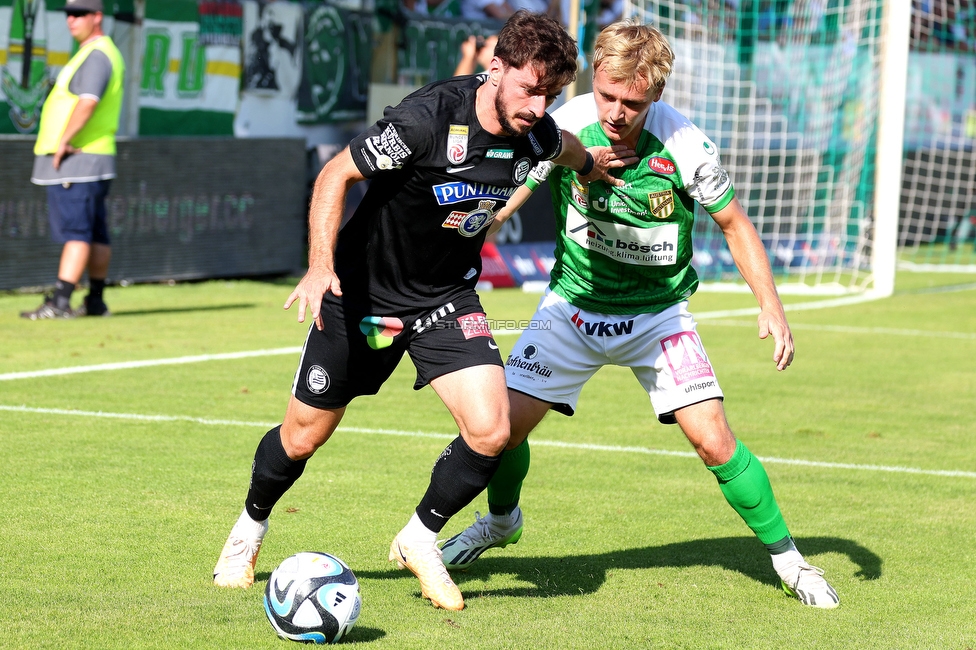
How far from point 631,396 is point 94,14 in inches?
233

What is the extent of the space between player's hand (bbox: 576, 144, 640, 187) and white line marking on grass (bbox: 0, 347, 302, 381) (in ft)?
16.3

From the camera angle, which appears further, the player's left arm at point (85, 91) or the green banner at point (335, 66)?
the green banner at point (335, 66)

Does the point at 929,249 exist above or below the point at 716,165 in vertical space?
below

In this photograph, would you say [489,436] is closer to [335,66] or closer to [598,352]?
[598,352]

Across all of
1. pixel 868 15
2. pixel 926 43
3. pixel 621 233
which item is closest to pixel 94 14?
pixel 621 233

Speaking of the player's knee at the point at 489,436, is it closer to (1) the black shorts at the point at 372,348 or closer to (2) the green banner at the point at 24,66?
(1) the black shorts at the point at 372,348

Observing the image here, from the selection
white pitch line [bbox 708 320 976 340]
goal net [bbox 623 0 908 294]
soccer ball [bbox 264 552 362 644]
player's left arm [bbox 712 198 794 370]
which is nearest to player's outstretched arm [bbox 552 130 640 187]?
player's left arm [bbox 712 198 794 370]

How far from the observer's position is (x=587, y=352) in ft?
16.6

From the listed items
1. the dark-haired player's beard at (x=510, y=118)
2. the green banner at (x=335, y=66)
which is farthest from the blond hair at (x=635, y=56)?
the green banner at (x=335, y=66)

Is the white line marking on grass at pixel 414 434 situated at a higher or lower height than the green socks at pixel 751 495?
lower

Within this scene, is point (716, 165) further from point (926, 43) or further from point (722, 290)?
point (926, 43)

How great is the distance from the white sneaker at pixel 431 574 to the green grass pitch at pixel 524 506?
0.05 m

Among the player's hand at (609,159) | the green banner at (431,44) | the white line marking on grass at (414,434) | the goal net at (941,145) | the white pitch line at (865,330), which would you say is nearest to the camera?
the player's hand at (609,159)

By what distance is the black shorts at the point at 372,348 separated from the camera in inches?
175
